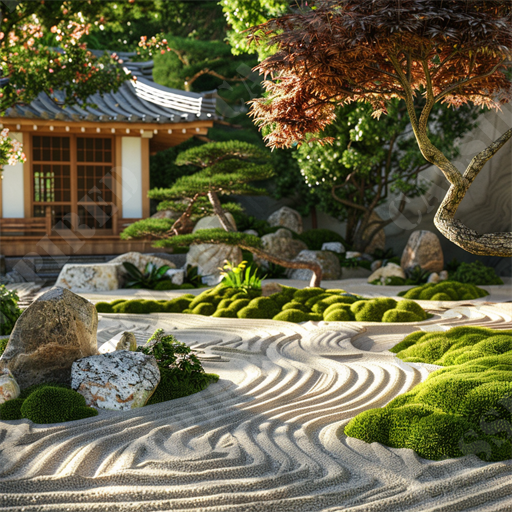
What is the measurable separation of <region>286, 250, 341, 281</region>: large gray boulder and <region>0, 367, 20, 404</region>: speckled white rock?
30.7 feet

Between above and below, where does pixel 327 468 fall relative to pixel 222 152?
below

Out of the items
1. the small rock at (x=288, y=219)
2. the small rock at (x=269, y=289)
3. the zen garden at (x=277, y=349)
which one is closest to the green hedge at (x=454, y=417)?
the zen garden at (x=277, y=349)

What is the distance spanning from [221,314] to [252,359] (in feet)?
7.96

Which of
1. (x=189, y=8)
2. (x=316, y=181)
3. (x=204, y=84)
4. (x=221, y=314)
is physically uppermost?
(x=189, y=8)

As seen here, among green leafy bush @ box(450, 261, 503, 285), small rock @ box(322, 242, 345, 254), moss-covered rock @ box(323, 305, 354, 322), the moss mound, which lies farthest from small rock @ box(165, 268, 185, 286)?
green leafy bush @ box(450, 261, 503, 285)

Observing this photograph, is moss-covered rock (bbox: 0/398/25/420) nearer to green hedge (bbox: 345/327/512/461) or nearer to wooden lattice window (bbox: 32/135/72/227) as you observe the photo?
green hedge (bbox: 345/327/512/461)

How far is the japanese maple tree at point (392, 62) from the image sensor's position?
3467 millimetres

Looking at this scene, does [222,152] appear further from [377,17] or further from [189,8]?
[189,8]

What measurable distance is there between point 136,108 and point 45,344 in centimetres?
1004

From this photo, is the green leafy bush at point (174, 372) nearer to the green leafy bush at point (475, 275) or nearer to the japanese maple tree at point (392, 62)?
the japanese maple tree at point (392, 62)

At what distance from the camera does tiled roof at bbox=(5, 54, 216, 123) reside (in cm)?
1169

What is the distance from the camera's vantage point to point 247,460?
2.81 metres

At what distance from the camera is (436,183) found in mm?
15742

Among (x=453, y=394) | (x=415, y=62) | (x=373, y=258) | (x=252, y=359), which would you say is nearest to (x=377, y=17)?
(x=415, y=62)
